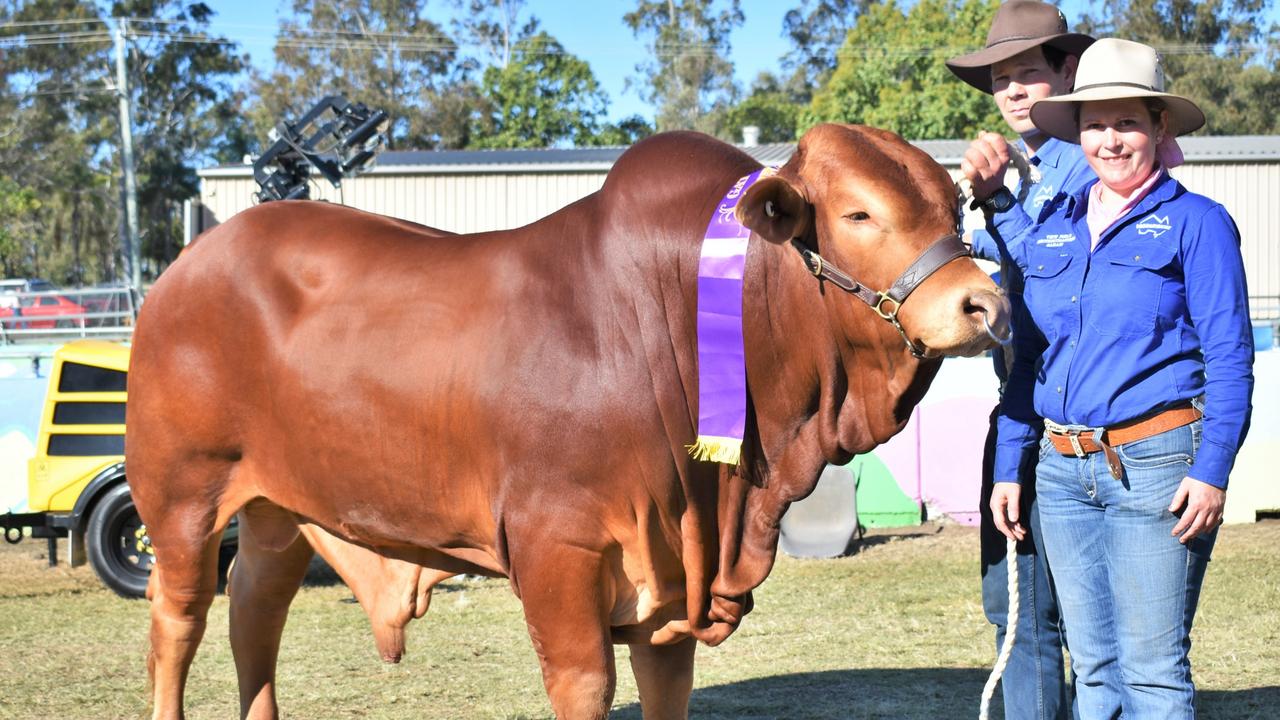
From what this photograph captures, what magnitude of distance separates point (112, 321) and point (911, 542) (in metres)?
17.4

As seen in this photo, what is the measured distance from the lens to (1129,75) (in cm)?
287

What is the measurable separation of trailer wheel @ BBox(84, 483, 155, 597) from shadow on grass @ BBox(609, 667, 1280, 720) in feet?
13.0

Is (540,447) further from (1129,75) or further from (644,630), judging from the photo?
(1129,75)

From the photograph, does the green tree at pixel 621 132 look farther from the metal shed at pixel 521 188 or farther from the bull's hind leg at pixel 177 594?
the bull's hind leg at pixel 177 594

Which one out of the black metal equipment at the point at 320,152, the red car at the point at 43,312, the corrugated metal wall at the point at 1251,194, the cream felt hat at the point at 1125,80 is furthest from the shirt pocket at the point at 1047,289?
the corrugated metal wall at the point at 1251,194

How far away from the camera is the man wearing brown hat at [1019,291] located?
3.27 metres

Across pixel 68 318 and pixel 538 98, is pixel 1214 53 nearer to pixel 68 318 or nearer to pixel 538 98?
pixel 538 98

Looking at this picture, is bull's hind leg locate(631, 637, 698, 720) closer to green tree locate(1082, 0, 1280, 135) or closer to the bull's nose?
the bull's nose

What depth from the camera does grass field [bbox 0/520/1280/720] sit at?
5098mm

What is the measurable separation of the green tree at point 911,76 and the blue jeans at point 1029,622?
30.8 meters

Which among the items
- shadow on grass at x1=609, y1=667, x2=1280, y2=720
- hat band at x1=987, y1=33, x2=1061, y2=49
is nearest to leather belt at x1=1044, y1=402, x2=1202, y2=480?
hat band at x1=987, y1=33, x2=1061, y2=49

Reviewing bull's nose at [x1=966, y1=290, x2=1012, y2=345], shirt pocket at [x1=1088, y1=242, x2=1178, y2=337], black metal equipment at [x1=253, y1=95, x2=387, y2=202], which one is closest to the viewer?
bull's nose at [x1=966, y1=290, x2=1012, y2=345]

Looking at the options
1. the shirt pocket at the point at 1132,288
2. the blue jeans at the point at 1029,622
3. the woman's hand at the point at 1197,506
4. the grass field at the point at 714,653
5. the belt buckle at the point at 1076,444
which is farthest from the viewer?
the grass field at the point at 714,653

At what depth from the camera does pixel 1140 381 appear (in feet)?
9.39
